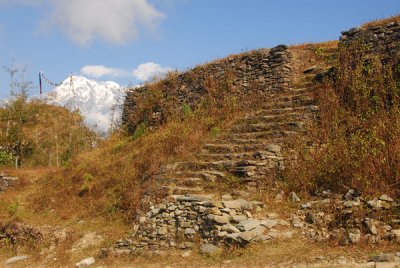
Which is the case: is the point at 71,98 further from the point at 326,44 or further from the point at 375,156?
the point at 375,156

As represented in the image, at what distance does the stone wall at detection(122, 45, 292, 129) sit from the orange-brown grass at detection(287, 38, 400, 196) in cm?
211

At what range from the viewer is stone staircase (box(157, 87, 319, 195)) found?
28.5 feet

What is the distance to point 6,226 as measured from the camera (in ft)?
34.8

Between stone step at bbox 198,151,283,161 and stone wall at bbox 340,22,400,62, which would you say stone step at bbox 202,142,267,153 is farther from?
stone wall at bbox 340,22,400,62

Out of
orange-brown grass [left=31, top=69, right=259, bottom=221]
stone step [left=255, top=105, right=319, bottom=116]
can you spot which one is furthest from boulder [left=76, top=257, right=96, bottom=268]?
stone step [left=255, top=105, right=319, bottom=116]

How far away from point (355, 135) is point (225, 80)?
22.0ft

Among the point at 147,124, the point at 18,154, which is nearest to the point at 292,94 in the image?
the point at 147,124

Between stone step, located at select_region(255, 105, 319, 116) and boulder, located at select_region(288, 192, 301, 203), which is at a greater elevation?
stone step, located at select_region(255, 105, 319, 116)

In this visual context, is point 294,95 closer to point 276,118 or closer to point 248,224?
point 276,118

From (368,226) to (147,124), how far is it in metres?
10.9

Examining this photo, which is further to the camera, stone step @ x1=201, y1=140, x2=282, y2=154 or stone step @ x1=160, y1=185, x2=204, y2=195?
stone step @ x1=201, y1=140, x2=282, y2=154

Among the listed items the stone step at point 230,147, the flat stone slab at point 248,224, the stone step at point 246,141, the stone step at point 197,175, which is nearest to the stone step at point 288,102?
the stone step at point 246,141

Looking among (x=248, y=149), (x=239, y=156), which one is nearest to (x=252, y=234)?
(x=239, y=156)

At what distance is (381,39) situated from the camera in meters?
10.0
